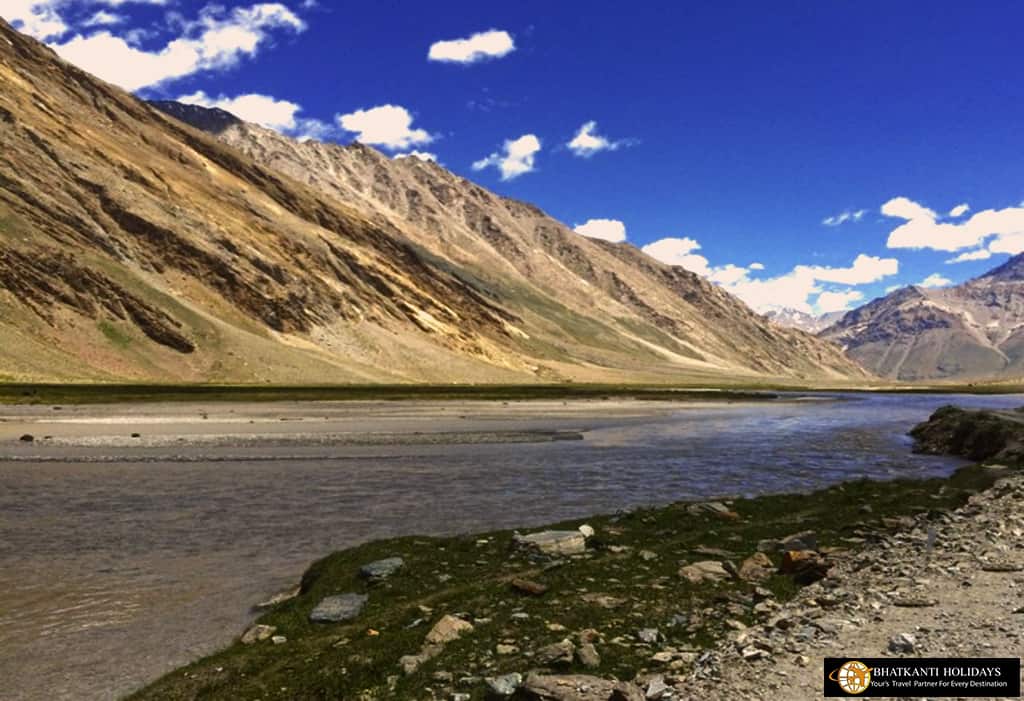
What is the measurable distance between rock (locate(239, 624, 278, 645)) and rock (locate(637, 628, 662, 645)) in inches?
228

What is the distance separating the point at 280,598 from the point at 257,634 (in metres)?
2.16

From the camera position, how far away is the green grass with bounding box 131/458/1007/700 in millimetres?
8758

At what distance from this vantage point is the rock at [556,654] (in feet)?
27.9

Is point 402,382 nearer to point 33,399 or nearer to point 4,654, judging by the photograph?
point 33,399

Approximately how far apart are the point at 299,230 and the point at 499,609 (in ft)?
578

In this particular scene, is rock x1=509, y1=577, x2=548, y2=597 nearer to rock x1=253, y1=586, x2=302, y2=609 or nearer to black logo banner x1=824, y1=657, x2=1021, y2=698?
rock x1=253, y1=586, x2=302, y2=609

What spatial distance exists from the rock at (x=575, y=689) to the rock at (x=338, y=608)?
4742 mm

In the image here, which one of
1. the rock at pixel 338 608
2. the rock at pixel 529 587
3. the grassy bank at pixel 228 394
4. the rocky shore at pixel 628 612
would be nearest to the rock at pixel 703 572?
the rocky shore at pixel 628 612

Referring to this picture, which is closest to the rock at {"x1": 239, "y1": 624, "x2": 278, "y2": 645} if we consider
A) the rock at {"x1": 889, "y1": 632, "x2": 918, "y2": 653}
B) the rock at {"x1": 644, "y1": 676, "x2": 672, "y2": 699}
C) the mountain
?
the rock at {"x1": 644, "y1": 676, "x2": 672, "y2": 699}

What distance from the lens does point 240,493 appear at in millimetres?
24203

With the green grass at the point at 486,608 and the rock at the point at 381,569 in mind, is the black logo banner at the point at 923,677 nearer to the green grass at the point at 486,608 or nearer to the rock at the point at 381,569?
the green grass at the point at 486,608

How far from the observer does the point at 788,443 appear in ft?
150

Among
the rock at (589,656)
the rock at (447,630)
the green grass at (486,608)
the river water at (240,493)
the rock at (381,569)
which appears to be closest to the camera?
the rock at (589,656)

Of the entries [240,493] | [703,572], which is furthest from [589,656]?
[240,493]
